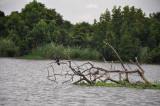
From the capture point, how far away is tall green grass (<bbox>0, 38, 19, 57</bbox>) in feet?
188

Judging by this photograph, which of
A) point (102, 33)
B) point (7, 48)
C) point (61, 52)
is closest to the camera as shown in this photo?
point (61, 52)

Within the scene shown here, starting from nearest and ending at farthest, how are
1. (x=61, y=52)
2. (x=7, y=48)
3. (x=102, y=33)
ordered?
(x=61, y=52)
(x=7, y=48)
(x=102, y=33)

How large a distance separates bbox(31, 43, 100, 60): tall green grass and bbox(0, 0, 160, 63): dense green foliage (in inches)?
44.2

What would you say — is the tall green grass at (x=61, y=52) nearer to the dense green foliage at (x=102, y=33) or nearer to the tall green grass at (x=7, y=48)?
the dense green foliage at (x=102, y=33)

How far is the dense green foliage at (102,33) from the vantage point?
6806 cm

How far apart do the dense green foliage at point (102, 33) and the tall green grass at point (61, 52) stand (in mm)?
1122

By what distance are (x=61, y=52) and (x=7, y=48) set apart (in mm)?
11857

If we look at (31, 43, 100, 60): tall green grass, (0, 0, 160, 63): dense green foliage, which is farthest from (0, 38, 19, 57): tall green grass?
(31, 43, 100, 60): tall green grass

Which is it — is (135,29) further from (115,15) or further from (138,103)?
(138,103)

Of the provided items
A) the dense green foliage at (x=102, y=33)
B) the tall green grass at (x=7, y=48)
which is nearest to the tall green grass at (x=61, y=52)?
the dense green foliage at (x=102, y=33)

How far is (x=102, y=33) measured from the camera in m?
73.2

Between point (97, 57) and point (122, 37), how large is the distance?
33.1ft

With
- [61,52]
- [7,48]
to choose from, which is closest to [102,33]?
[61,52]

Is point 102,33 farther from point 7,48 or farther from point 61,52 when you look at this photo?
point 7,48
